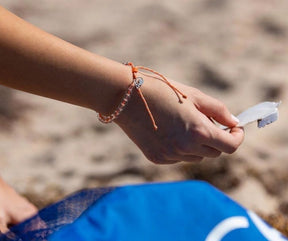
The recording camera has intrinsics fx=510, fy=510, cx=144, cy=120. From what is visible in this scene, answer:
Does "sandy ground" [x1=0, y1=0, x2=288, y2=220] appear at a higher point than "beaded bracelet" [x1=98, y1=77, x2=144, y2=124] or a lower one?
higher

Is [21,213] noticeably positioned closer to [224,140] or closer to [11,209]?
[11,209]

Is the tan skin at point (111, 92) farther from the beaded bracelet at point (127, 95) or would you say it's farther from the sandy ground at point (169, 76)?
the sandy ground at point (169, 76)

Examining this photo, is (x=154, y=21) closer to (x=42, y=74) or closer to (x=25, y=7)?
(x=25, y=7)

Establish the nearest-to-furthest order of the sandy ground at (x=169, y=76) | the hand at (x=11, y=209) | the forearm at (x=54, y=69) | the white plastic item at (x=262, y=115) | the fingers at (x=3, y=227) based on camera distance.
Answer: the forearm at (x=54, y=69) < the white plastic item at (x=262, y=115) < the fingers at (x=3, y=227) < the hand at (x=11, y=209) < the sandy ground at (x=169, y=76)

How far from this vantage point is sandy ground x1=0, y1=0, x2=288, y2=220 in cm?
157

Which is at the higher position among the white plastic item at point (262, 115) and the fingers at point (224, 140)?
the white plastic item at point (262, 115)

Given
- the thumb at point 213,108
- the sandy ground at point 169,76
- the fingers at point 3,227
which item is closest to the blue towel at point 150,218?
the fingers at point 3,227

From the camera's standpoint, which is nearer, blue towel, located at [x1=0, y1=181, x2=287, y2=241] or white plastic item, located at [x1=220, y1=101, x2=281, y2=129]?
white plastic item, located at [x1=220, y1=101, x2=281, y2=129]

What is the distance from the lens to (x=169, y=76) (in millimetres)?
1910

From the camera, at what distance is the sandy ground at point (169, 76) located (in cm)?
157

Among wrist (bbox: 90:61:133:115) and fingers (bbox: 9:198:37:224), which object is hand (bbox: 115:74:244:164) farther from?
fingers (bbox: 9:198:37:224)

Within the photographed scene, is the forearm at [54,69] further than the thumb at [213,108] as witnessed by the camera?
No

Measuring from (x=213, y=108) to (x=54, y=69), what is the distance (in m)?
0.32

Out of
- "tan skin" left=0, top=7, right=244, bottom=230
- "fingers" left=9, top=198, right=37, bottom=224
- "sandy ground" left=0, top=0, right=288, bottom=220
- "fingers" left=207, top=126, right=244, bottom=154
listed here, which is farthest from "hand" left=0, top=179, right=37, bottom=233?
"fingers" left=207, top=126, right=244, bottom=154
